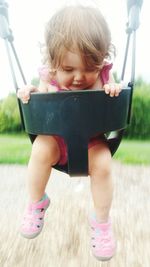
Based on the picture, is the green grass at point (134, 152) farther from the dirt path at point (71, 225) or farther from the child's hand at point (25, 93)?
the child's hand at point (25, 93)

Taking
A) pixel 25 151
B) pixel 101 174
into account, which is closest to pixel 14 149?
pixel 25 151

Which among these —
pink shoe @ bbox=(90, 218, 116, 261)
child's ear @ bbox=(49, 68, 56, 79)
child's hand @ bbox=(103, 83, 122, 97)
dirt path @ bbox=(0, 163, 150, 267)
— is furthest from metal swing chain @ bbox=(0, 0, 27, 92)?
dirt path @ bbox=(0, 163, 150, 267)

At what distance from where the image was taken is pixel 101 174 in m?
0.94

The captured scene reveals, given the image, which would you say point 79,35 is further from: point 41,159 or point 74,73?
point 41,159

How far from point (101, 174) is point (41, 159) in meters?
0.12

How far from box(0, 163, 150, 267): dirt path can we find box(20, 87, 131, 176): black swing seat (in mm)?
502

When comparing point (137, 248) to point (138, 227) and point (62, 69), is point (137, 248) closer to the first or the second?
point (138, 227)

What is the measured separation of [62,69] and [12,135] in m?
2.35

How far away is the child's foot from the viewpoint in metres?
Result: 1.03

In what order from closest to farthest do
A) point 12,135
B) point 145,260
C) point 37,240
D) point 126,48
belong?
point 126,48
point 145,260
point 37,240
point 12,135

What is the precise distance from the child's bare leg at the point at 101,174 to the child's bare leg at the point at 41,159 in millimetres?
72

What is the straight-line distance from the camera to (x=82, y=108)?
2.74 ft

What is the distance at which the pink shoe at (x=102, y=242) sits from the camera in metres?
1.01

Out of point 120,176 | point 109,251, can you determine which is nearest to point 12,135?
point 120,176
